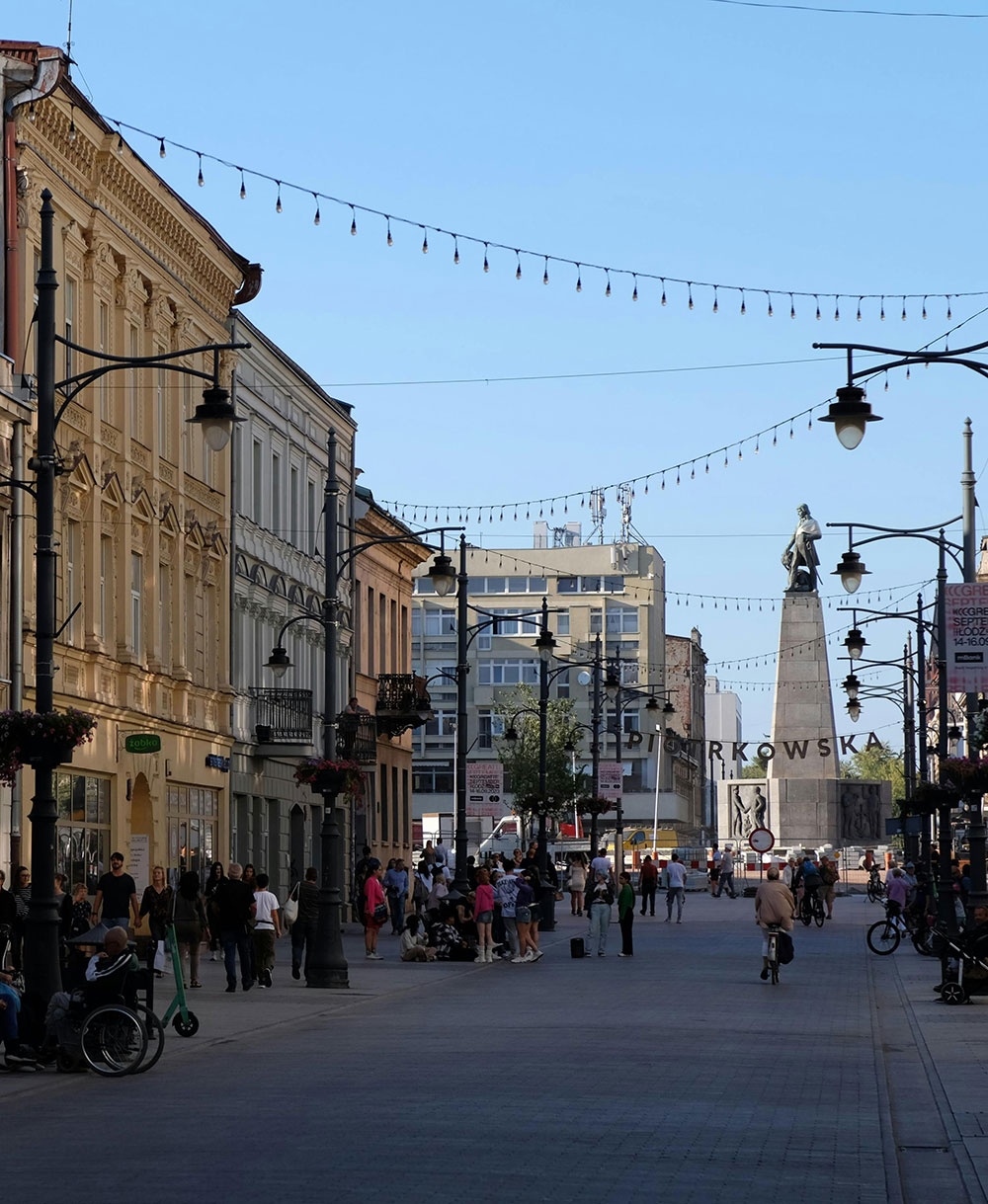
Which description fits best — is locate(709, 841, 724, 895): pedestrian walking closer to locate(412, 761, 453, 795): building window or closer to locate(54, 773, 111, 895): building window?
locate(54, 773, 111, 895): building window

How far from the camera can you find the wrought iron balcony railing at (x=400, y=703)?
198ft

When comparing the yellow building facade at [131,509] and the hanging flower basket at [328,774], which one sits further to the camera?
the yellow building facade at [131,509]

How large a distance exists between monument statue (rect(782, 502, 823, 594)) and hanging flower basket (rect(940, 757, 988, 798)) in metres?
49.4

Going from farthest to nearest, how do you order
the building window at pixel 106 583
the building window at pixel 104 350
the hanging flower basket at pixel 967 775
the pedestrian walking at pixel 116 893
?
1. the building window at pixel 106 583
2. the building window at pixel 104 350
3. the hanging flower basket at pixel 967 775
4. the pedestrian walking at pixel 116 893

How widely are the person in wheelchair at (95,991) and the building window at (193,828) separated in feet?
71.9

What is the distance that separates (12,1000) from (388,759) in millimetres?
45105

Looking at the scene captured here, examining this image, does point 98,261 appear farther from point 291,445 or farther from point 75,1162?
point 75,1162

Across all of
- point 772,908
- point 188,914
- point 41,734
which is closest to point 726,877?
point 772,908

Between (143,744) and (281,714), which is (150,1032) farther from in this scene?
(281,714)

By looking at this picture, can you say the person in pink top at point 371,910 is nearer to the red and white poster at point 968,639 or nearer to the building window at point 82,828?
the building window at point 82,828

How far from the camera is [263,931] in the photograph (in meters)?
28.8

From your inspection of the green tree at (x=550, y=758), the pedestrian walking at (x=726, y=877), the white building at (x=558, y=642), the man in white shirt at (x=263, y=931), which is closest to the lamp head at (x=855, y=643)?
the man in white shirt at (x=263, y=931)

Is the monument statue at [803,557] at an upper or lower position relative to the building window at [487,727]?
upper

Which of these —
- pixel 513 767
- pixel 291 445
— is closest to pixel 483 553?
pixel 513 767
